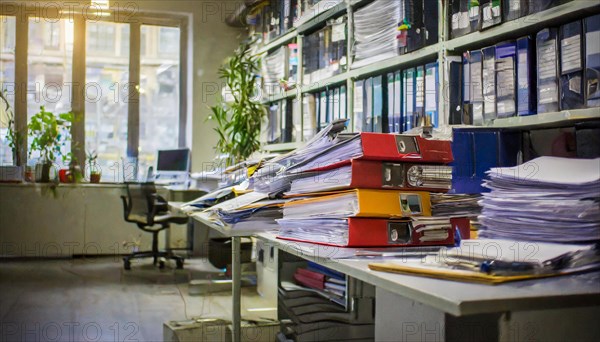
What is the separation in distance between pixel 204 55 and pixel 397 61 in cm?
425

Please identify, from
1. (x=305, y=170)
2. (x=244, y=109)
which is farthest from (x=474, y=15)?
(x=244, y=109)

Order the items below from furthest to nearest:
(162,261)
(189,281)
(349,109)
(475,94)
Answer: (162,261) < (189,281) < (349,109) < (475,94)

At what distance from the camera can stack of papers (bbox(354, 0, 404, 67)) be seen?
2.51 m

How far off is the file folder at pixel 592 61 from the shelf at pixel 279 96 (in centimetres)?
239

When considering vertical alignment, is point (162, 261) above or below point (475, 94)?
below

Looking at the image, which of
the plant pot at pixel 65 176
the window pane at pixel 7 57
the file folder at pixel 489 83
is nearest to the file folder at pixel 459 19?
the file folder at pixel 489 83

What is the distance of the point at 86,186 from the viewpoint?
6.08 m

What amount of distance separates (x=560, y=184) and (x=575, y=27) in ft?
2.10

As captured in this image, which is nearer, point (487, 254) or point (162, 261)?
point (487, 254)

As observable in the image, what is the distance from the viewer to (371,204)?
Answer: 4.34 ft

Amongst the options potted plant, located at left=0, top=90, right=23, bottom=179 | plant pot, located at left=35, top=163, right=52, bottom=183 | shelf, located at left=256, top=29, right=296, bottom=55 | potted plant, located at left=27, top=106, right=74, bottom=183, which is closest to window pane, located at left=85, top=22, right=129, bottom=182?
potted plant, located at left=27, top=106, right=74, bottom=183

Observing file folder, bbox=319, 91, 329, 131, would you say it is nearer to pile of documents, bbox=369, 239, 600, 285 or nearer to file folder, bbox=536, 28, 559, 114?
file folder, bbox=536, 28, 559, 114

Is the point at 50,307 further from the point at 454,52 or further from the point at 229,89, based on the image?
the point at 454,52

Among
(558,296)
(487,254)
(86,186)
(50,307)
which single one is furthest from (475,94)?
(86,186)
